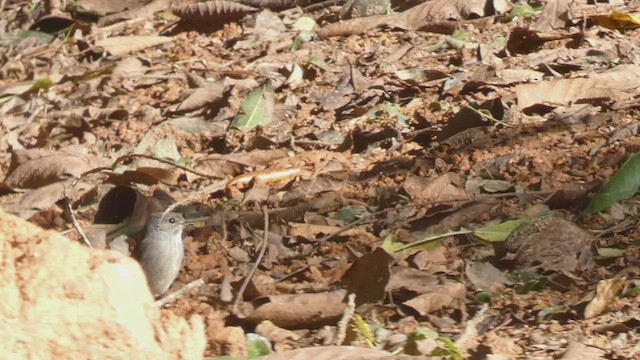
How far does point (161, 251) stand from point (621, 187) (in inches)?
66.7

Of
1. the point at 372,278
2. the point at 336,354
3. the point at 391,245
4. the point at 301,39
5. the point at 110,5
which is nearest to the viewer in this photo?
the point at 336,354

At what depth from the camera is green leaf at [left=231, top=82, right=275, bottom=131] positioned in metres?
6.25

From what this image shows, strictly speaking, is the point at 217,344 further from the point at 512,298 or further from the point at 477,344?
the point at 512,298

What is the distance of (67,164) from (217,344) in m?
3.09

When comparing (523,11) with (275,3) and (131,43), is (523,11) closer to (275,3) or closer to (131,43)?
(275,3)

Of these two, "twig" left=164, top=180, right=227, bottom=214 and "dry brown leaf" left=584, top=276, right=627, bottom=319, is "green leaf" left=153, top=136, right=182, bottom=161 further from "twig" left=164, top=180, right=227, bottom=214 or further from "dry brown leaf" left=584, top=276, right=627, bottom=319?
"dry brown leaf" left=584, top=276, right=627, bottom=319

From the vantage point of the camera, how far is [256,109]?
249 inches

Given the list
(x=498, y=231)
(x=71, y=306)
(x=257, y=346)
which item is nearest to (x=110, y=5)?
(x=498, y=231)

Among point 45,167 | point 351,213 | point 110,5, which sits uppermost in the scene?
point 351,213

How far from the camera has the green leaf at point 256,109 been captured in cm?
625

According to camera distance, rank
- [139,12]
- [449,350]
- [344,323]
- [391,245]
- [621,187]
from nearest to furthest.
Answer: [449,350] → [344,323] → [621,187] → [391,245] → [139,12]

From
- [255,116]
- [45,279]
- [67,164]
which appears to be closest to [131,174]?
[67,164]

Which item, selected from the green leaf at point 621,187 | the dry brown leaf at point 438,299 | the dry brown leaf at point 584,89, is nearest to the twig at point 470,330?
the dry brown leaf at point 438,299

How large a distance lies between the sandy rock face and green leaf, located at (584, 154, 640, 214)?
226 centimetres
